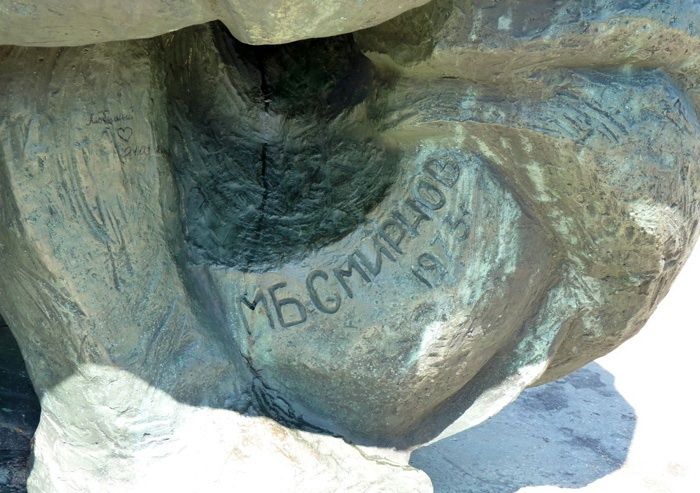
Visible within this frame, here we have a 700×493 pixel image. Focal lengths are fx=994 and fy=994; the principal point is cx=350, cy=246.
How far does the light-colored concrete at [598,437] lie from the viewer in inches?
59.6

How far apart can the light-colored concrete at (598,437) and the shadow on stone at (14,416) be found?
571 mm

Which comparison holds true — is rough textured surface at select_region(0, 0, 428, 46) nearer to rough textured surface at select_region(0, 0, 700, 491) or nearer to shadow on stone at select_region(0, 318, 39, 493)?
rough textured surface at select_region(0, 0, 700, 491)

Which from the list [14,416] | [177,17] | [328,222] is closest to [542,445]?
[328,222]

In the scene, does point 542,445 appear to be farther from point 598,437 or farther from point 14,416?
point 14,416

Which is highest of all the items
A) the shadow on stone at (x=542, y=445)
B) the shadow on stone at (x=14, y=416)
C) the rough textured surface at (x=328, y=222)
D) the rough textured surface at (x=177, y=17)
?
the rough textured surface at (x=177, y=17)

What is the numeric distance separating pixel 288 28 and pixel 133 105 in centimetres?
33

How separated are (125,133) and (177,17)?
27 cm

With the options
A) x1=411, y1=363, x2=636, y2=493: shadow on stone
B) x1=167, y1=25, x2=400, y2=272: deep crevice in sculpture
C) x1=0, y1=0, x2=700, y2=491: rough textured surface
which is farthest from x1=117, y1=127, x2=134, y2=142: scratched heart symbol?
x1=411, y1=363, x2=636, y2=493: shadow on stone

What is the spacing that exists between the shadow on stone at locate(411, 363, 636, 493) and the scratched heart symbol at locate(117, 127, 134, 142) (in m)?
0.73

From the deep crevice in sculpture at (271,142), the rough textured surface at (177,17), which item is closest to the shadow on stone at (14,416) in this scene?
the deep crevice in sculpture at (271,142)

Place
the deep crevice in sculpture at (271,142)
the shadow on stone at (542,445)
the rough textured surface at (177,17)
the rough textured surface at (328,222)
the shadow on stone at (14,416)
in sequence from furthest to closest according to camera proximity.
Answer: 1. the shadow on stone at (542,445)
2. the shadow on stone at (14,416)
3. the deep crevice in sculpture at (271,142)
4. the rough textured surface at (328,222)
5. the rough textured surface at (177,17)

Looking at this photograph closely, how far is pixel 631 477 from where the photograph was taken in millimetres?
1529

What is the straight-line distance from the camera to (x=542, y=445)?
1610 mm

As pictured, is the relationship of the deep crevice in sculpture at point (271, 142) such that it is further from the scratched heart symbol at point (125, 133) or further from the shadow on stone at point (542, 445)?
the shadow on stone at point (542, 445)
